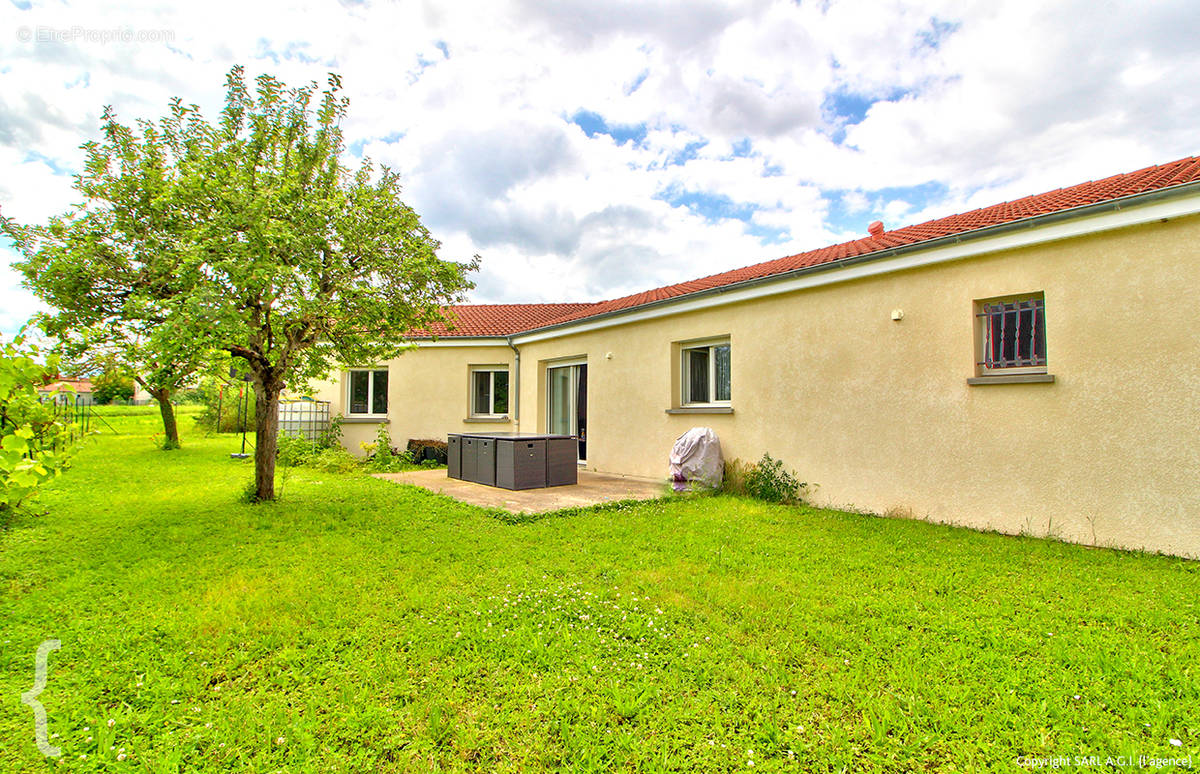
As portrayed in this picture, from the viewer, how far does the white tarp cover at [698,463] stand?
28.1 ft

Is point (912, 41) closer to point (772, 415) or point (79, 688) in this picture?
point (772, 415)

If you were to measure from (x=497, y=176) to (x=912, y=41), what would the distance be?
888 centimetres

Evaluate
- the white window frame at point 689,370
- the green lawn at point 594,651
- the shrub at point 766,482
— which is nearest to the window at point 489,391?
the white window frame at point 689,370

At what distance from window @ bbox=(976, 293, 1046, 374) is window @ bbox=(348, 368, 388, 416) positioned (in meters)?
14.0

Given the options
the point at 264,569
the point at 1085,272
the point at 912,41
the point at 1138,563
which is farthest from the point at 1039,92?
the point at 264,569

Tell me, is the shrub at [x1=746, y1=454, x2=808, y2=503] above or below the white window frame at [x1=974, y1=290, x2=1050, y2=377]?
below

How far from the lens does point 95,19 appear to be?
18.3 ft

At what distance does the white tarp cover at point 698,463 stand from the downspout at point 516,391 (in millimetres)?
6085

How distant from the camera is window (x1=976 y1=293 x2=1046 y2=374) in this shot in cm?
584

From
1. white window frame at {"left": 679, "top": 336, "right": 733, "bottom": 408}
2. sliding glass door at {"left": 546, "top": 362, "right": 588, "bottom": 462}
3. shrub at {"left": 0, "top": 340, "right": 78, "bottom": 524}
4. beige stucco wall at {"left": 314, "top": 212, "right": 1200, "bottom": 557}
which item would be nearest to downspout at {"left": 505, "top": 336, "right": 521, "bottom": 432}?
sliding glass door at {"left": 546, "top": 362, "right": 588, "bottom": 462}

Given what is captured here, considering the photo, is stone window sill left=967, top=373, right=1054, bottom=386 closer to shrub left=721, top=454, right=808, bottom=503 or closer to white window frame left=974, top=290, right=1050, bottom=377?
white window frame left=974, top=290, right=1050, bottom=377

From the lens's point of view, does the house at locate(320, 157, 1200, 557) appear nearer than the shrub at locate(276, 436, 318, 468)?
Yes

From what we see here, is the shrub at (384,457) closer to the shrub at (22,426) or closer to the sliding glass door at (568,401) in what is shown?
the sliding glass door at (568,401)
